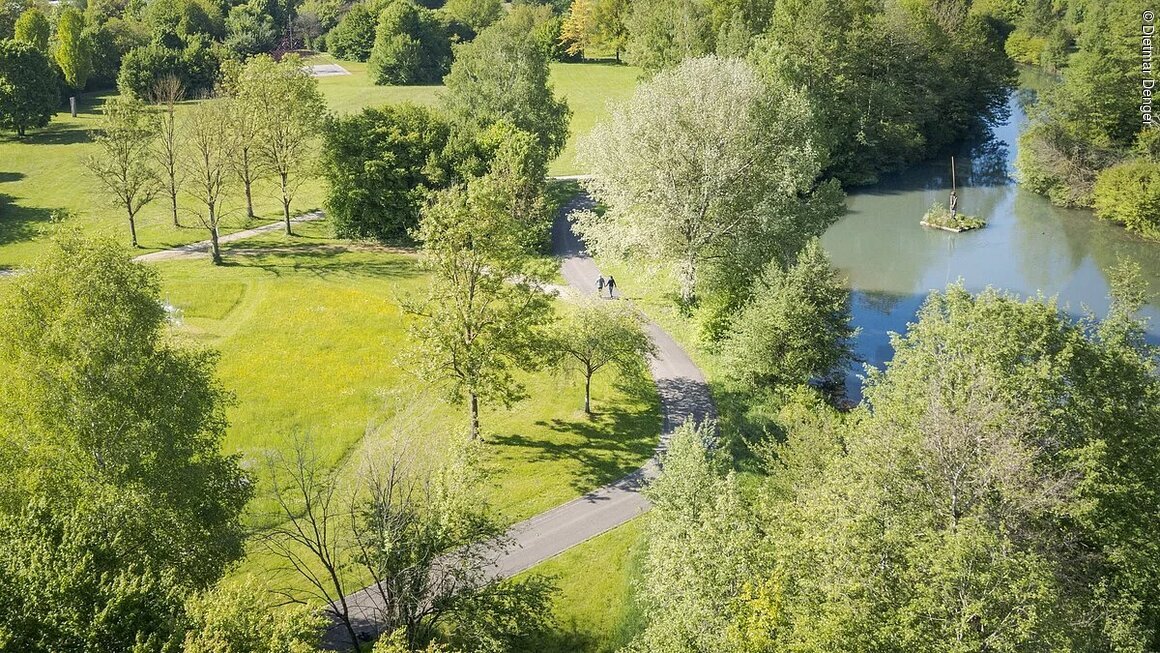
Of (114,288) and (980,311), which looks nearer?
(114,288)

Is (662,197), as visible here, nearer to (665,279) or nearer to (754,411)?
(665,279)

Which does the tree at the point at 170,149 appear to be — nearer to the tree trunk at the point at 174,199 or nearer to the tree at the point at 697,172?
the tree trunk at the point at 174,199

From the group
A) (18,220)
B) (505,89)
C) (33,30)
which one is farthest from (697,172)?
(33,30)

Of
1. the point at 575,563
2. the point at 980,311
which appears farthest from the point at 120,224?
the point at 980,311

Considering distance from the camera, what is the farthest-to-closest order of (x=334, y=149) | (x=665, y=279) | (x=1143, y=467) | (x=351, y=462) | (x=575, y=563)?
1. (x=334, y=149)
2. (x=665, y=279)
3. (x=351, y=462)
4. (x=575, y=563)
5. (x=1143, y=467)

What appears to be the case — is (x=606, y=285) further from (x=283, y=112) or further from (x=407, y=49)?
(x=407, y=49)

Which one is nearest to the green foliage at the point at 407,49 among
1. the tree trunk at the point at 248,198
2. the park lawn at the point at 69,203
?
the park lawn at the point at 69,203

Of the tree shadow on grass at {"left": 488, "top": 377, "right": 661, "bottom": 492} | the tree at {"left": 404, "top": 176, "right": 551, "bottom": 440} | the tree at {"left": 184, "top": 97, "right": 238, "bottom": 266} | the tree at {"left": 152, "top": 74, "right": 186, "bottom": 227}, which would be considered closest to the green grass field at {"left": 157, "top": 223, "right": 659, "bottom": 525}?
the tree shadow on grass at {"left": 488, "top": 377, "right": 661, "bottom": 492}

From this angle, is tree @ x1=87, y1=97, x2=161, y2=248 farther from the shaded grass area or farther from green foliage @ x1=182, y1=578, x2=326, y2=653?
green foliage @ x1=182, y1=578, x2=326, y2=653
